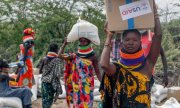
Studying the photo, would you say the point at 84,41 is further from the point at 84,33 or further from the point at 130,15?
the point at 130,15

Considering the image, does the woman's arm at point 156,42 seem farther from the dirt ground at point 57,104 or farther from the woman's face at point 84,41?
the dirt ground at point 57,104

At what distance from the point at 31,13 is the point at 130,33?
9970 mm

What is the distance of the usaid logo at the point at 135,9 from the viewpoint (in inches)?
104

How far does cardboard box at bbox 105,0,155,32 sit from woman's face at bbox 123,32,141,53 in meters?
0.07

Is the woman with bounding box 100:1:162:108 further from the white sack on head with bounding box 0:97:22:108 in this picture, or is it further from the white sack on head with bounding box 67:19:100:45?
the white sack on head with bounding box 0:97:22:108

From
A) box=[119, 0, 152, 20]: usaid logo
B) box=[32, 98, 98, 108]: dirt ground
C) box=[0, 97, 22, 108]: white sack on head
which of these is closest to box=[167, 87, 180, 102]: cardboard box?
box=[32, 98, 98, 108]: dirt ground

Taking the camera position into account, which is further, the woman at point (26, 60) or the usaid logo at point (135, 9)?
the woman at point (26, 60)

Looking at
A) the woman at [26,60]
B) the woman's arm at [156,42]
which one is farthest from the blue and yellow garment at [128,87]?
the woman at [26,60]

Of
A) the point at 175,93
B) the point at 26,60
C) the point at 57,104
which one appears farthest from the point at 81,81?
the point at 175,93

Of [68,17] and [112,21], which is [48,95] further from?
[68,17]

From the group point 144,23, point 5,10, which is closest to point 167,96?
point 144,23

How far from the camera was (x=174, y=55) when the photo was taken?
8344 mm

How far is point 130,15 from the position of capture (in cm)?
265

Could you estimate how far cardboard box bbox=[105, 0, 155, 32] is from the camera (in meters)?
2.64
